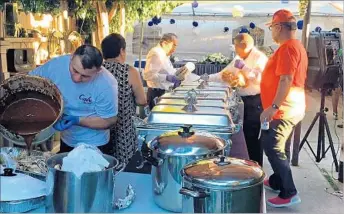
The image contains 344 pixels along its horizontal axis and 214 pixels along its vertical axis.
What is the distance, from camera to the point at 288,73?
3182 millimetres

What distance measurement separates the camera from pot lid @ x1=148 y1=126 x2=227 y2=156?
1528 millimetres

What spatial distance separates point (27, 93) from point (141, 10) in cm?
634

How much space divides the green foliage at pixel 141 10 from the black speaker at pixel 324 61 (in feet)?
11.9

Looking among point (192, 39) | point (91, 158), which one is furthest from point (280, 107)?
point (192, 39)

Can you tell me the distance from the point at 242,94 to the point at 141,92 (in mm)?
1643

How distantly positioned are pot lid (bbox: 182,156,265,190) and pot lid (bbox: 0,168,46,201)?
18.5 inches

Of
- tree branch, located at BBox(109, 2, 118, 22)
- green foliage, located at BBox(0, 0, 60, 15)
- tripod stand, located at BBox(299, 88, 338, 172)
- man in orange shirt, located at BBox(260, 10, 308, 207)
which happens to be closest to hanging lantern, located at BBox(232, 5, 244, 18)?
tree branch, located at BBox(109, 2, 118, 22)

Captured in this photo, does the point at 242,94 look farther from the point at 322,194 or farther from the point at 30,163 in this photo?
the point at 30,163

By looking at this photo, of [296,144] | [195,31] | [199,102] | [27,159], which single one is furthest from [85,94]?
[195,31]

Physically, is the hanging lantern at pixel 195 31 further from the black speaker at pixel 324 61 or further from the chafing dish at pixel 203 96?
the chafing dish at pixel 203 96

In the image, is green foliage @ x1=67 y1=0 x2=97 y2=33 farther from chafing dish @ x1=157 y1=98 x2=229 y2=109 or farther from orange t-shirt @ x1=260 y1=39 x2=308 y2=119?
chafing dish @ x1=157 y1=98 x2=229 y2=109

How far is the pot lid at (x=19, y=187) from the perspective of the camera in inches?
55.4

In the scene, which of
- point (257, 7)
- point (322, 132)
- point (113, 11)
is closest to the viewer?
point (322, 132)

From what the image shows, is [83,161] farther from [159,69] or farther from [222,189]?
[159,69]
